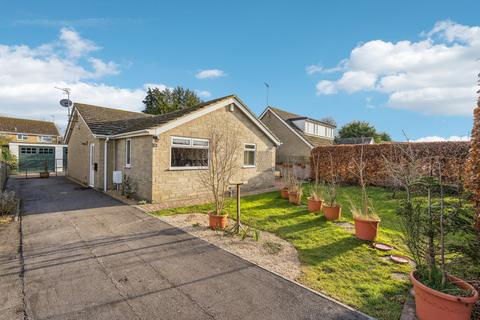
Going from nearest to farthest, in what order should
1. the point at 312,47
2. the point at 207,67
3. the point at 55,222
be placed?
the point at 55,222 → the point at 312,47 → the point at 207,67

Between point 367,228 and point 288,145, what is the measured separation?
1736cm

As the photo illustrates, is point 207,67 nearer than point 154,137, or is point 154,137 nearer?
point 154,137

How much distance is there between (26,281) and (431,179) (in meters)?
6.95

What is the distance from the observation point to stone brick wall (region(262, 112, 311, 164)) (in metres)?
21.7

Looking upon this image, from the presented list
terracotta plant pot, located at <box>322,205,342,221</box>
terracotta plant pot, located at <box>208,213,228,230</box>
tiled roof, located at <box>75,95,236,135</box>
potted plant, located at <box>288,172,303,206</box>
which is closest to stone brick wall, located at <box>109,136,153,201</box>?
tiled roof, located at <box>75,95,236,135</box>

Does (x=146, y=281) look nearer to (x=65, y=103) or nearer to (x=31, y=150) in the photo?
(x=65, y=103)

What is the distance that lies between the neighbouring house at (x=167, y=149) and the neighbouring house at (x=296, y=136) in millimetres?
6053

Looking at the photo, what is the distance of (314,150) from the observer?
1909 centimetres

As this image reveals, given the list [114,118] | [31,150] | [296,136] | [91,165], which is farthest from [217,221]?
[31,150]

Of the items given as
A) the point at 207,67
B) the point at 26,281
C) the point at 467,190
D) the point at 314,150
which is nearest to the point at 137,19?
the point at 207,67

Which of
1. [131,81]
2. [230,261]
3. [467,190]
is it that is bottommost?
[230,261]

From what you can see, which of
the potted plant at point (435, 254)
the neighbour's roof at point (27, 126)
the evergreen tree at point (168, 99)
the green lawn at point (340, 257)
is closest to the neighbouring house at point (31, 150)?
the neighbour's roof at point (27, 126)

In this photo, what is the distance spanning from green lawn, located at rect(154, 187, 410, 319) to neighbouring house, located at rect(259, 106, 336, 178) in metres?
11.6

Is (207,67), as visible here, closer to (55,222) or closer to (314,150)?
(314,150)
